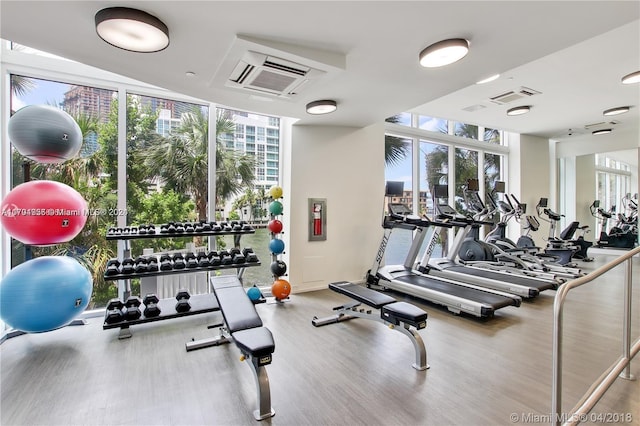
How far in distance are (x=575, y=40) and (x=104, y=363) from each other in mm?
4838

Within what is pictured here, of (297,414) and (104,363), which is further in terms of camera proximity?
(104,363)

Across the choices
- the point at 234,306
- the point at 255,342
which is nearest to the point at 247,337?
the point at 255,342

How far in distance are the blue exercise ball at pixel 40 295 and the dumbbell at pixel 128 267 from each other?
449 millimetres

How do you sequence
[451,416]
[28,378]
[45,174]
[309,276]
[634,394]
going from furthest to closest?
[309,276] < [45,174] < [28,378] < [634,394] < [451,416]

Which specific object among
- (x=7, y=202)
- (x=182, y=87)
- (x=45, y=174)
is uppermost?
(x=182, y=87)

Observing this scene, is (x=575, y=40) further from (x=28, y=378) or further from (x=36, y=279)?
(x=28, y=378)

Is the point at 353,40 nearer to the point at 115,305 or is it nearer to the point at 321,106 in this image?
the point at 321,106

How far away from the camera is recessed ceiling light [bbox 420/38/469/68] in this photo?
7.97 feet

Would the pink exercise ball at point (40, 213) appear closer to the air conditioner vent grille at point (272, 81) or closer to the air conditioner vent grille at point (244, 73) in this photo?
the air conditioner vent grille at point (244, 73)

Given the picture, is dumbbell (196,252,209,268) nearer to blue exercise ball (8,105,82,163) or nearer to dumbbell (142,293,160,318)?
dumbbell (142,293,160,318)

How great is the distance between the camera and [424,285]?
4512 mm

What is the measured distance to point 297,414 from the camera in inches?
80.2

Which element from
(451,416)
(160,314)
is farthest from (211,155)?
(451,416)

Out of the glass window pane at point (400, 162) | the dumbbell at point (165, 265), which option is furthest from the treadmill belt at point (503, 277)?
the dumbbell at point (165, 265)
